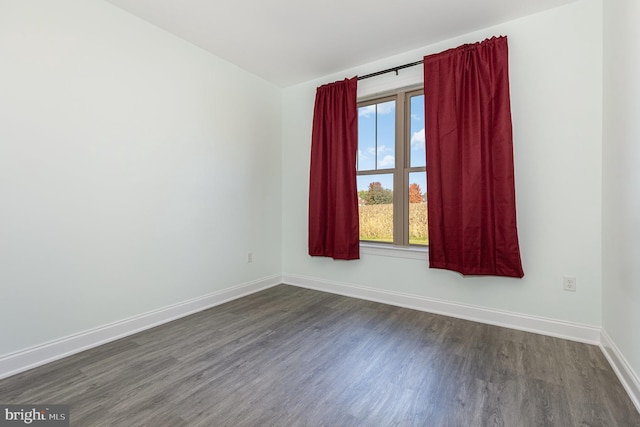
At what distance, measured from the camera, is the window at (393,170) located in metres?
3.03

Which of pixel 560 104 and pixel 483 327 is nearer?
pixel 560 104

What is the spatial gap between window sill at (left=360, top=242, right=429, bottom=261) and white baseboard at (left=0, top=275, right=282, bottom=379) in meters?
1.54

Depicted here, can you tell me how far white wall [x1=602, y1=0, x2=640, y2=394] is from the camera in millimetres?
1565

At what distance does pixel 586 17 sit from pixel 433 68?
43.5 inches

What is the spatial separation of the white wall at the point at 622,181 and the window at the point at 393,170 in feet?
4.48

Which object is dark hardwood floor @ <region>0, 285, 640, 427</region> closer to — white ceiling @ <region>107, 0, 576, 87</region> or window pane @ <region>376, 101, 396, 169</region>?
window pane @ <region>376, 101, 396, 169</region>

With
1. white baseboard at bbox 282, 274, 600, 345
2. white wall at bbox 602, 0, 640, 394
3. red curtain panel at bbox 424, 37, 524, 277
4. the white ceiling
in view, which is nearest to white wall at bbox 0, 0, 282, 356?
the white ceiling

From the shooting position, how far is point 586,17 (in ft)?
7.12

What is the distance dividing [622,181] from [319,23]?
2.48 meters

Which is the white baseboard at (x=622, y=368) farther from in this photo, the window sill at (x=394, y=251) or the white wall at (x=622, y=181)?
the window sill at (x=394, y=251)

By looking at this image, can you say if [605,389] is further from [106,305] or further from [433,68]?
[106,305]

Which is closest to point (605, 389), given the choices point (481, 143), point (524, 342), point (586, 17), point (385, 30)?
point (524, 342)

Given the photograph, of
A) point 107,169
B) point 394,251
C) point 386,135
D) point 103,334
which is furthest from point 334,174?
point 103,334

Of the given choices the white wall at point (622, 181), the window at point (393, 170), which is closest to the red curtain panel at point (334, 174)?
the window at point (393, 170)
